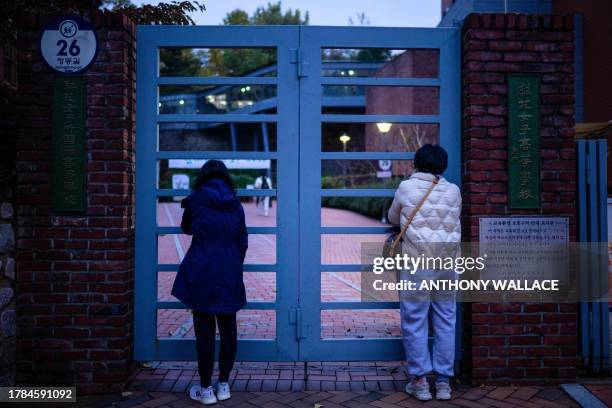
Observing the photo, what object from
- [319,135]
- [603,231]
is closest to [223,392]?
[319,135]

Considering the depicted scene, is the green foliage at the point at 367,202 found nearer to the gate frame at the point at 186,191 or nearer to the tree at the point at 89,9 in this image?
the tree at the point at 89,9

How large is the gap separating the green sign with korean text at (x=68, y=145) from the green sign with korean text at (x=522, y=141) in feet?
11.1

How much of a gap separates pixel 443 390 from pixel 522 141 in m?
2.03

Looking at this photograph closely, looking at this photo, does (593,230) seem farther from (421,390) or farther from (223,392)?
(223,392)

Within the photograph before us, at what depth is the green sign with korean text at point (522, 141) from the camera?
4152 mm

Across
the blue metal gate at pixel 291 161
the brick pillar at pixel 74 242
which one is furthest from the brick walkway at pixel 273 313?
the brick pillar at pixel 74 242

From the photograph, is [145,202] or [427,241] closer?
[427,241]

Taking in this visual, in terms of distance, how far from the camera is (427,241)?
3832mm

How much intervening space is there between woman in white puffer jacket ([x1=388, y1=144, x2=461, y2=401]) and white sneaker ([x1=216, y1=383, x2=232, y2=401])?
1.37 m

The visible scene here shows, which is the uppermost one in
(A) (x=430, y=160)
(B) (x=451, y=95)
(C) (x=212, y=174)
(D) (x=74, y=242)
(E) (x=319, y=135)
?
(B) (x=451, y=95)

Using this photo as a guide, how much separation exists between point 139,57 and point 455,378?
377 centimetres

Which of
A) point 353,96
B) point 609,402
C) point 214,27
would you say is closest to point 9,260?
point 214,27

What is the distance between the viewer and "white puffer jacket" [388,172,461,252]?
12.6 ft

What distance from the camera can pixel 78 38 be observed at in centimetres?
407
